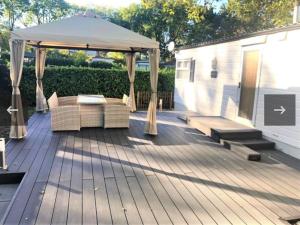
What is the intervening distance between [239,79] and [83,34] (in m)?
4.25

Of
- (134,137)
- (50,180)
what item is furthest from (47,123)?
(50,180)

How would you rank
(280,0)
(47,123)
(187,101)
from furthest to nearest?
1. (280,0)
2. (187,101)
3. (47,123)

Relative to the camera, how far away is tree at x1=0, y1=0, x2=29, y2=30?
82.8ft

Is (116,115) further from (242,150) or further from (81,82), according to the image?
(81,82)

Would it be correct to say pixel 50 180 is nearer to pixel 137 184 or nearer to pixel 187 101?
pixel 137 184

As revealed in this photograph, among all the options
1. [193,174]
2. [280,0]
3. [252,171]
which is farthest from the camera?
[280,0]

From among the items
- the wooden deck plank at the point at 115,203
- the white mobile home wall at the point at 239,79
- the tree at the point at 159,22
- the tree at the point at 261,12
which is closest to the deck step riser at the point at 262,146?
the white mobile home wall at the point at 239,79

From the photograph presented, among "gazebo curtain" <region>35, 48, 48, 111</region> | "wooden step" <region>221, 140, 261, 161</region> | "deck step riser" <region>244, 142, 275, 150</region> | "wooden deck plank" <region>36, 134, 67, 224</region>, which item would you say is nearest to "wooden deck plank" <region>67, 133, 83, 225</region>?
"wooden deck plank" <region>36, 134, 67, 224</region>

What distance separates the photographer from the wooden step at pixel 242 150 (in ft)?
16.9

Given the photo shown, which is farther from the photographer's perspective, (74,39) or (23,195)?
(74,39)

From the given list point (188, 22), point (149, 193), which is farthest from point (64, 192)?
point (188, 22)

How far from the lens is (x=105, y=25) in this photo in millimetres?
6809

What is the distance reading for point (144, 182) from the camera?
12.8 feet

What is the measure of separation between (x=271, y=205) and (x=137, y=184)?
5.75 ft
